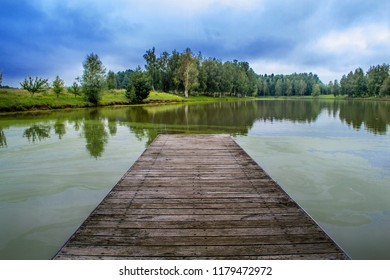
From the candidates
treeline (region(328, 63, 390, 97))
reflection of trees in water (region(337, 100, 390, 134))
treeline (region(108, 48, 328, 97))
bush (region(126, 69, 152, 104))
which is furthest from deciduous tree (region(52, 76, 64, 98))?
treeline (region(328, 63, 390, 97))

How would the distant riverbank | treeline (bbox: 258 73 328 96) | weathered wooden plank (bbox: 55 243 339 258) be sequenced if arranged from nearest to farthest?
weathered wooden plank (bbox: 55 243 339 258), the distant riverbank, treeline (bbox: 258 73 328 96)

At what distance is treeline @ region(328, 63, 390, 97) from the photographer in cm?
9981

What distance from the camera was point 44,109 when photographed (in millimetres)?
46281

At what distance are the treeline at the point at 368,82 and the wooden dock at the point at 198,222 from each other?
107 m

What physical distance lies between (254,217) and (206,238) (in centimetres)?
117

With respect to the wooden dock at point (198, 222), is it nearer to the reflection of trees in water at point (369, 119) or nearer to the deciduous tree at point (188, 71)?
the reflection of trees in water at point (369, 119)

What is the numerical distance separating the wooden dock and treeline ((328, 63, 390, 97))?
10736cm

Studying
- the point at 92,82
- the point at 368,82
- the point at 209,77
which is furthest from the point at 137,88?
the point at 368,82

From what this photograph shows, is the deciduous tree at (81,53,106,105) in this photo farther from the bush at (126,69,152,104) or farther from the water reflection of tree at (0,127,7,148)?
the water reflection of tree at (0,127,7,148)

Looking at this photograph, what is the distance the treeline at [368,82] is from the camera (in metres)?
99.8

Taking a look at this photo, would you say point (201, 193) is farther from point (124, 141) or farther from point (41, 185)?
point (124, 141)

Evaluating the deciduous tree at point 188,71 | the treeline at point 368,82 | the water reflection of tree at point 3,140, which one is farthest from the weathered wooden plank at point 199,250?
the treeline at point 368,82

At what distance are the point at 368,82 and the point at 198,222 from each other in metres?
126

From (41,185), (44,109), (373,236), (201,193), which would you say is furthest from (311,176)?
(44,109)
